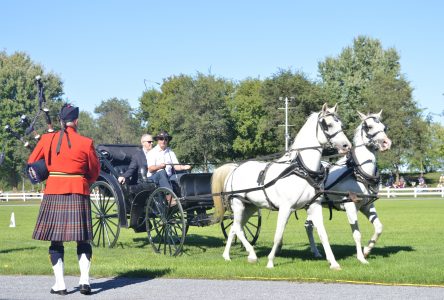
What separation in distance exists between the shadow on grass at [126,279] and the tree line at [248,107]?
52624mm

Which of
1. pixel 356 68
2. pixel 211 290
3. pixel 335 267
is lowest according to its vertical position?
pixel 211 290

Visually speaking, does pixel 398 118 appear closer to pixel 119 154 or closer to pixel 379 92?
pixel 379 92

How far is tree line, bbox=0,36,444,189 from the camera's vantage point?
6956 cm

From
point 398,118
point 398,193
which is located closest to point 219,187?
point 398,193

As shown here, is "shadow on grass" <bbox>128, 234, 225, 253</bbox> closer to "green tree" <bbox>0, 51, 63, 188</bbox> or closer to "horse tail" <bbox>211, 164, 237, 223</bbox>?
"horse tail" <bbox>211, 164, 237, 223</bbox>

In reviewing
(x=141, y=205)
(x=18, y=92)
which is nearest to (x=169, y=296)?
(x=141, y=205)

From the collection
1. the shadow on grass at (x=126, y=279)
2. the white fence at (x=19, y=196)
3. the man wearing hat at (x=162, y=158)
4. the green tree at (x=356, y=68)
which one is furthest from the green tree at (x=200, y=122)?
the shadow on grass at (x=126, y=279)

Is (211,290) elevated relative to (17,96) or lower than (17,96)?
lower

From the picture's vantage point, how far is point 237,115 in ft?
258

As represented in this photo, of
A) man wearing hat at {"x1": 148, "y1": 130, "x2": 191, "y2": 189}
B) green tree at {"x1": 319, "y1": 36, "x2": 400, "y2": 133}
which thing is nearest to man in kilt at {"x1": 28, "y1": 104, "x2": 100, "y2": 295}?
→ man wearing hat at {"x1": 148, "y1": 130, "x2": 191, "y2": 189}

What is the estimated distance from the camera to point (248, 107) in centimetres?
7975

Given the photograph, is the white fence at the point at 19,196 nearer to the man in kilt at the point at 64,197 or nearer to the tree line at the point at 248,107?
the tree line at the point at 248,107

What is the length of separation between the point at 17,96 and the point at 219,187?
69.3 metres

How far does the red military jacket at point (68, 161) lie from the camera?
32.2 ft
